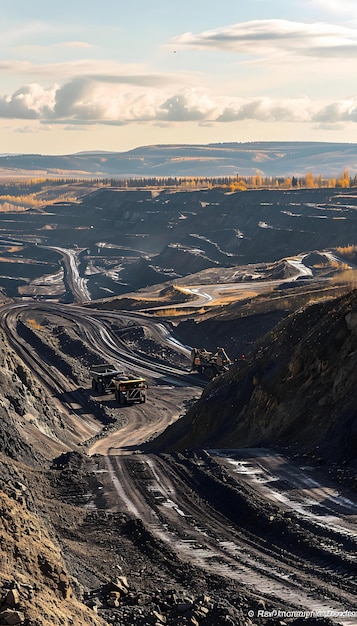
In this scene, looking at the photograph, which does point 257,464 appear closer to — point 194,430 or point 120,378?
point 194,430

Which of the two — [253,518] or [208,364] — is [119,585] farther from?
[208,364]

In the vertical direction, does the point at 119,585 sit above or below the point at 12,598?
below

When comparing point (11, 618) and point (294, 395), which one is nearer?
point (11, 618)

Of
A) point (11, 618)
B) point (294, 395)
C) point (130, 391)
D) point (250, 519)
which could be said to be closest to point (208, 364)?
point (130, 391)

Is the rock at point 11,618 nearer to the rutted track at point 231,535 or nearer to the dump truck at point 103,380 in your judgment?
the rutted track at point 231,535

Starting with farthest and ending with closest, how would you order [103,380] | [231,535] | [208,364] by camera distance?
[208,364], [103,380], [231,535]

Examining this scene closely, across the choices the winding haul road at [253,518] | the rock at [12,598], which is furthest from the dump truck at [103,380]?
the rock at [12,598]
